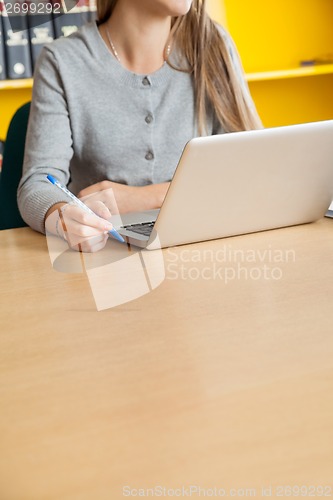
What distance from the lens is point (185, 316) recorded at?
79 centimetres

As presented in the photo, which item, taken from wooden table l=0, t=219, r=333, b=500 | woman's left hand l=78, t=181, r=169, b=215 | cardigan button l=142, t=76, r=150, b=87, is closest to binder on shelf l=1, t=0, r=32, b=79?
cardigan button l=142, t=76, r=150, b=87

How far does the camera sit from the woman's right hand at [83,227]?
1.05 meters

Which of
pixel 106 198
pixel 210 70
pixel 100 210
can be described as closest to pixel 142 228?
pixel 100 210

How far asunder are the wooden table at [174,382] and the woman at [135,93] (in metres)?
0.56

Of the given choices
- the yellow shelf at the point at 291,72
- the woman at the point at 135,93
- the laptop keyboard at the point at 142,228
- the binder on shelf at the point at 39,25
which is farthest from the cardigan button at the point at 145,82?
the yellow shelf at the point at 291,72

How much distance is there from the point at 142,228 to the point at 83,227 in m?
0.11

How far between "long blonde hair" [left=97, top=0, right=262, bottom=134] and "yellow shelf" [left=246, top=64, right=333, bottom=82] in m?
1.29

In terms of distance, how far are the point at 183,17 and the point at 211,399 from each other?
1.15 metres

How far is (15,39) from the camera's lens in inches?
99.3

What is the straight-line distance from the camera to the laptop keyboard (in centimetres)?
110

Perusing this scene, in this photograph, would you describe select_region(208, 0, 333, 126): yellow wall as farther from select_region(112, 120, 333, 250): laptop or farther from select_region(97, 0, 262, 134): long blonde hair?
select_region(112, 120, 333, 250): laptop

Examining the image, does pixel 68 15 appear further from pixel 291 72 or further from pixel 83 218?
pixel 83 218

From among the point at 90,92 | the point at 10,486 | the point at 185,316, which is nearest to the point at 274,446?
the point at 10,486

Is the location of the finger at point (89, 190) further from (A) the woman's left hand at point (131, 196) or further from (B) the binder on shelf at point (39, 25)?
(B) the binder on shelf at point (39, 25)
